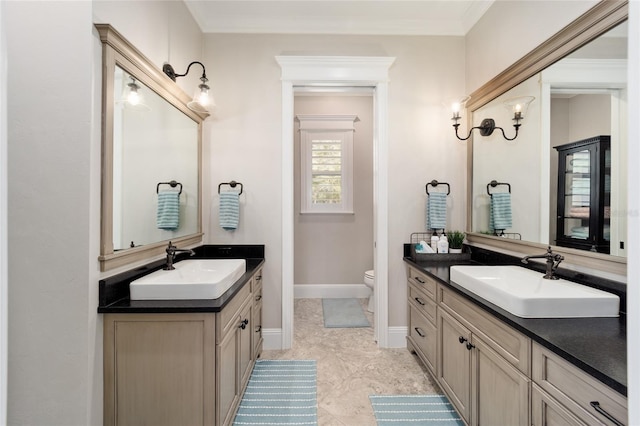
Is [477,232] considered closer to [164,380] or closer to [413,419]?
[413,419]

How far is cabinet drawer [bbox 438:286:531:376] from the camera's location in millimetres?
1134

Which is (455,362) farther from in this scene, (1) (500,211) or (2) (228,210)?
(2) (228,210)

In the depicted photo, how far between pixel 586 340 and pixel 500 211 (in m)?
1.32

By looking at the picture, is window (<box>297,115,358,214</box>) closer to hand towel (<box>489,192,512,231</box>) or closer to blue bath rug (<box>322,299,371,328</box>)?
blue bath rug (<box>322,299,371,328</box>)

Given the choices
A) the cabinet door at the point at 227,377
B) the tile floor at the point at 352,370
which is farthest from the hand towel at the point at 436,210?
the cabinet door at the point at 227,377

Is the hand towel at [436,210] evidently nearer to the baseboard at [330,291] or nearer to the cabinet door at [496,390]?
the cabinet door at [496,390]

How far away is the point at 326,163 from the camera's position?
398 centimetres

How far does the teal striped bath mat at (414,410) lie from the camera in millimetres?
1679

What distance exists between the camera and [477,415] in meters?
1.44

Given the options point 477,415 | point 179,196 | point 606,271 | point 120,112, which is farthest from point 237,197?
point 606,271

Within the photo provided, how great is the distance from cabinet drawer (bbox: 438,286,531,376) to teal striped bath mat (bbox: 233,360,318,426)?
1050mm

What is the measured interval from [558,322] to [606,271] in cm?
46

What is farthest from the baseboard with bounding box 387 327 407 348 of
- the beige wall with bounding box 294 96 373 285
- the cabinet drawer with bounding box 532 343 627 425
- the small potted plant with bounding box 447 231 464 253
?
the cabinet drawer with bounding box 532 343 627 425

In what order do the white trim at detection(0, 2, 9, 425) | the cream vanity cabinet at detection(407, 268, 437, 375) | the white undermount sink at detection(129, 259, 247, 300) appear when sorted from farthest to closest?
the cream vanity cabinet at detection(407, 268, 437, 375), the white undermount sink at detection(129, 259, 247, 300), the white trim at detection(0, 2, 9, 425)
